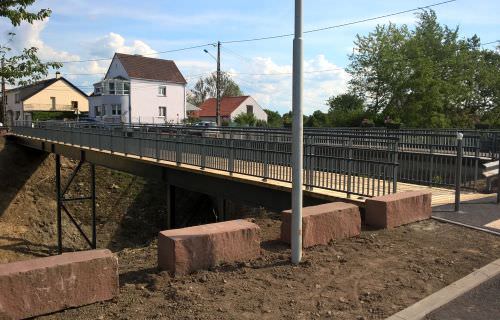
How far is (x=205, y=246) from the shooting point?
16.7 ft

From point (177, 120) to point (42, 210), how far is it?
35.0 m

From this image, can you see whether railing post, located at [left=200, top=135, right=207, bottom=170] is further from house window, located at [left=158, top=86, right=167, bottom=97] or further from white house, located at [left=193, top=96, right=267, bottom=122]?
white house, located at [left=193, top=96, right=267, bottom=122]

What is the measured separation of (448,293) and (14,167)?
30559mm

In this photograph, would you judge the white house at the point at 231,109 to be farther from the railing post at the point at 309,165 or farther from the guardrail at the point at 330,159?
the railing post at the point at 309,165

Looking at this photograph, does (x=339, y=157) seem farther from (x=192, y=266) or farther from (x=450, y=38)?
(x=450, y=38)

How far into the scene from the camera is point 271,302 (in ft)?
14.2

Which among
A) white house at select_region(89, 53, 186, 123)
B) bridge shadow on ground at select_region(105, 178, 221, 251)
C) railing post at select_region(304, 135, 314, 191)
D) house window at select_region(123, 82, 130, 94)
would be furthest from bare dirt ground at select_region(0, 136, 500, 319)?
house window at select_region(123, 82, 130, 94)

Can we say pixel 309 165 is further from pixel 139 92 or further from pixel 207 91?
pixel 207 91

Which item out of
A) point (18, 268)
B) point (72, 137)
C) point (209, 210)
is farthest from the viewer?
point (209, 210)

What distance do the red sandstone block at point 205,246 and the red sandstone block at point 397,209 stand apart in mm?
2316

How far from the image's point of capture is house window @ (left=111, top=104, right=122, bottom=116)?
57594mm

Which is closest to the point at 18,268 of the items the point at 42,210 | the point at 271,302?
the point at 271,302

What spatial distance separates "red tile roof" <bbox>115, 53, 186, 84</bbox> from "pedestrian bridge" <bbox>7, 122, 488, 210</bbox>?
41.9m

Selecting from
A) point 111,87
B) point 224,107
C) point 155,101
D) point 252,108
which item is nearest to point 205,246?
point 155,101
